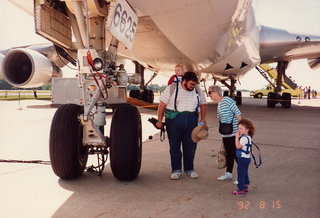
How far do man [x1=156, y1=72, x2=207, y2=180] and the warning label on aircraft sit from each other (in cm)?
71

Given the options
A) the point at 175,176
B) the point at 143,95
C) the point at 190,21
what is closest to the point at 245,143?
the point at 175,176

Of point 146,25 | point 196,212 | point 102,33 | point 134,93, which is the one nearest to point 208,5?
point 146,25

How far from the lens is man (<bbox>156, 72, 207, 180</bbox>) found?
3186mm

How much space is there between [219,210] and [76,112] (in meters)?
1.83

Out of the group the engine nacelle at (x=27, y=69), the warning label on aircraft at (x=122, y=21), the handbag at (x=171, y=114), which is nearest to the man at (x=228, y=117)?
the handbag at (x=171, y=114)

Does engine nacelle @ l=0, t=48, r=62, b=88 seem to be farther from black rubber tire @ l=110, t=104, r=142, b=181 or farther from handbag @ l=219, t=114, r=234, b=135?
handbag @ l=219, t=114, r=234, b=135

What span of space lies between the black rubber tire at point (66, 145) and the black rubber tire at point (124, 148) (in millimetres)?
401

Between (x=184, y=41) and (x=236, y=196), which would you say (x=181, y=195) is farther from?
(x=184, y=41)

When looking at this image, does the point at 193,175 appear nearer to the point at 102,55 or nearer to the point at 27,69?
the point at 102,55

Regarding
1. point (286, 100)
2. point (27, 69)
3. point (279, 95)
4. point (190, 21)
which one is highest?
point (190, 21)

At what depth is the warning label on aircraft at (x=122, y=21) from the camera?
2.77 metres

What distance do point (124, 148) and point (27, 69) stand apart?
2733mm

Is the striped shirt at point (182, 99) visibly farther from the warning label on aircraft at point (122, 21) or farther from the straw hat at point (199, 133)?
the warning label on aircraft at point (122, 21)
